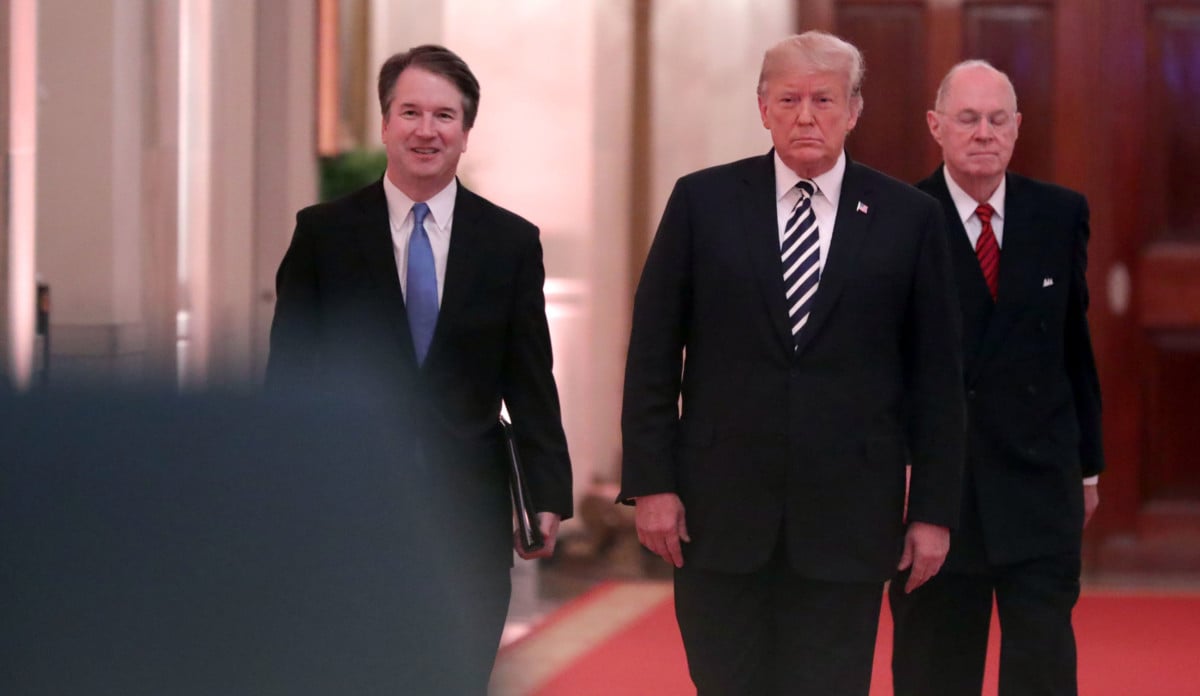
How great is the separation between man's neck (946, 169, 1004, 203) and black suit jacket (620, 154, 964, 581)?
63 cm

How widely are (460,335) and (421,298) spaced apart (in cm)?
9

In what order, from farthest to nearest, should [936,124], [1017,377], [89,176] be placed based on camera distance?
[89,176] → [936,124] → [1017,377]

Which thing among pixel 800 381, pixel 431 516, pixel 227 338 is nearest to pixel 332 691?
pixel 431 516

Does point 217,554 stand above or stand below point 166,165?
below

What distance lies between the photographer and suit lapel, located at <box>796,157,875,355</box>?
2.66 m

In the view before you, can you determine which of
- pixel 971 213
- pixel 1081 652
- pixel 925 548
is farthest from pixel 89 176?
pixel 1081 652

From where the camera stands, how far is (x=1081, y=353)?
3.36 m

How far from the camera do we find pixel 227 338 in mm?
1220

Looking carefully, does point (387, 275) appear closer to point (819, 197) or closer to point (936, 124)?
point (819, 197)

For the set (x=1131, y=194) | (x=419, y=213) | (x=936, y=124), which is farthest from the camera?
(x=1131, y=194)

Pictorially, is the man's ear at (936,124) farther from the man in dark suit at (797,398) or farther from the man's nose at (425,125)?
the man's nose at (425,125)

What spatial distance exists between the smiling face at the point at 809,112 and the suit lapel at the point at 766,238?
57 mm

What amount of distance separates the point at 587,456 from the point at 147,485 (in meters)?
5.75

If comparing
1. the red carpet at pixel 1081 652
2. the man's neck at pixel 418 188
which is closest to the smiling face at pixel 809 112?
the man's neck at pixel 418 188
